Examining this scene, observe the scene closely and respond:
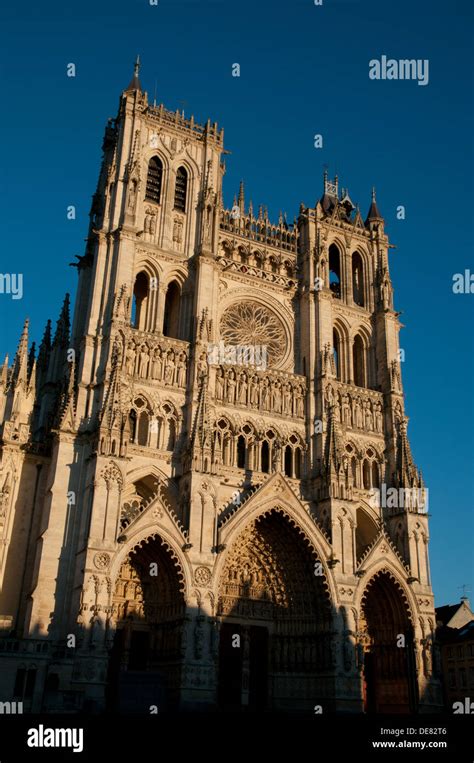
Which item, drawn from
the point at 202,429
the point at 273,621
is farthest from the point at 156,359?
the point at 273,621

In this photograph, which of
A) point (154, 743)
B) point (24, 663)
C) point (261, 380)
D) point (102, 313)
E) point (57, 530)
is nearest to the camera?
point (154, 743)

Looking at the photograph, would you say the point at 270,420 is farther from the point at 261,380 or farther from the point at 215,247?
the point at 215,247

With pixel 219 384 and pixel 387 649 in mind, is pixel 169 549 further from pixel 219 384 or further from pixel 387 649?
pixel 387 649

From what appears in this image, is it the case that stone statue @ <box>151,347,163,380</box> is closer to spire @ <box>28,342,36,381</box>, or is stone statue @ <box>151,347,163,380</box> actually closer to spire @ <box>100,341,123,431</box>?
spire @ <box>100,341,123,431</box>

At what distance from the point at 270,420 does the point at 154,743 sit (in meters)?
22.0

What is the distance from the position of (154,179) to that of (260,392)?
1371cm

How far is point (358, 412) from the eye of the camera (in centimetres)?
4062

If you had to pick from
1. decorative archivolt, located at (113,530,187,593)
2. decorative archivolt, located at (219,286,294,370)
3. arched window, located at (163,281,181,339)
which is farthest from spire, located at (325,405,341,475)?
arched window, located at (163,281,181,339)

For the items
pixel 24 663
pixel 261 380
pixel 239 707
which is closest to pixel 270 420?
pixel 261 380

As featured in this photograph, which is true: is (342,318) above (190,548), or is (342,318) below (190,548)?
above

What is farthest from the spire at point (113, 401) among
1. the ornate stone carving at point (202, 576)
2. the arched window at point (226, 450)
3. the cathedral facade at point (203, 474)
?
the ornate stone carving at point (202, 576)

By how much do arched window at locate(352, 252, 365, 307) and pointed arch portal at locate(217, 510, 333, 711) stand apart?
17.0 m

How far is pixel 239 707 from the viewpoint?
3238 cm

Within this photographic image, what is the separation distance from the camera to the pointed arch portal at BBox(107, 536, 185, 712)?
30.5 m
